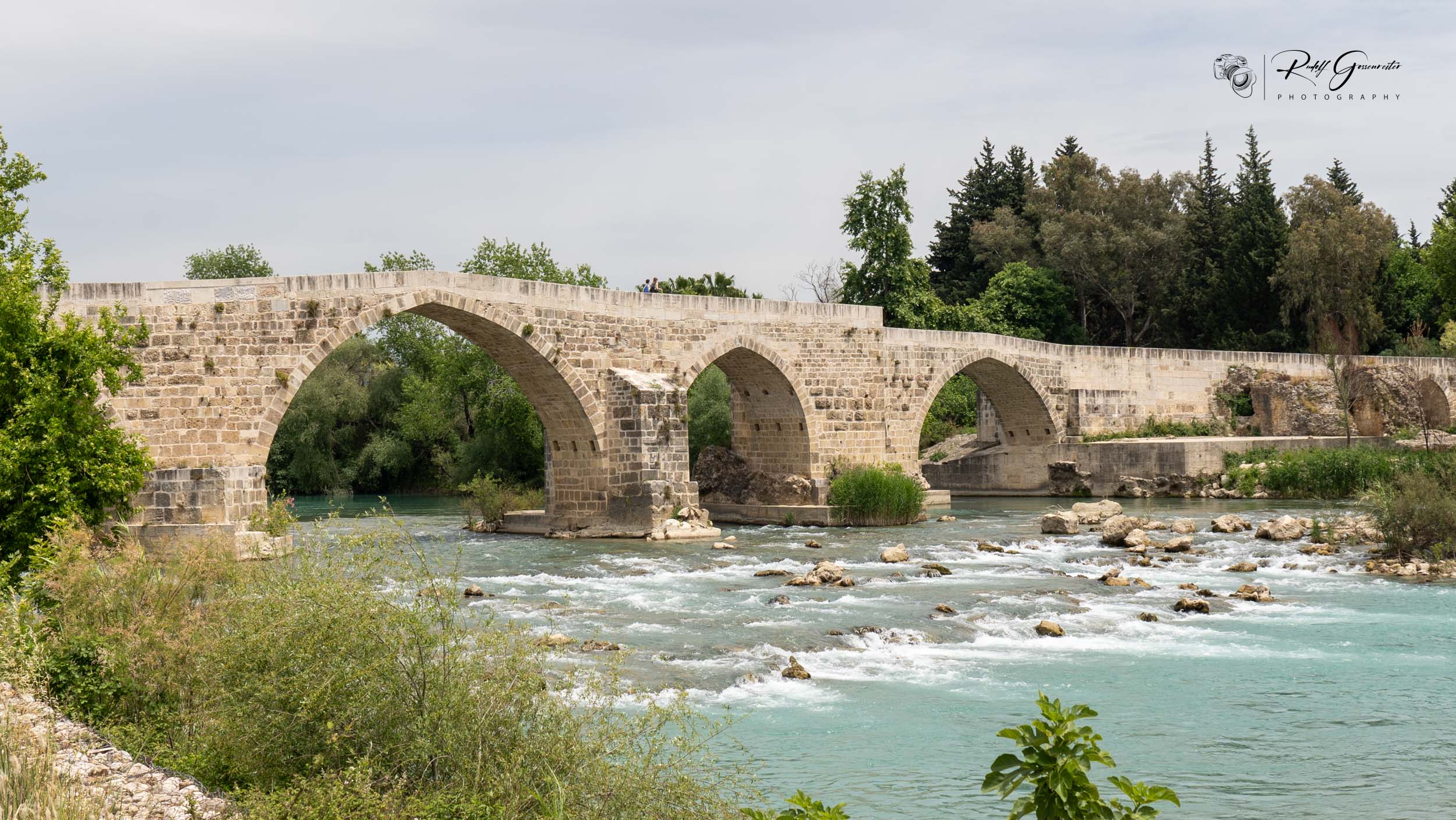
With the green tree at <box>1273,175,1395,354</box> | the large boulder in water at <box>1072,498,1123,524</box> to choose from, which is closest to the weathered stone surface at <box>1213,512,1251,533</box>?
the large boulder in water at <box>1072,498,1123,524</box>

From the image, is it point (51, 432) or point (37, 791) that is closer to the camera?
point (37, 791)

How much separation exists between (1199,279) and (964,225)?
28.9 feet

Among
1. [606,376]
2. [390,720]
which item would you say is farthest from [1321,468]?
[390,720]

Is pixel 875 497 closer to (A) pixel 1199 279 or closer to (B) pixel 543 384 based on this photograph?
(B) pixel 543 384

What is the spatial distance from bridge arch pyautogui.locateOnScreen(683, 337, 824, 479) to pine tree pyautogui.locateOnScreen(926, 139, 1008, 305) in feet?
72.3

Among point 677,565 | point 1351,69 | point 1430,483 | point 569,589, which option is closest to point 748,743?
point 569,589

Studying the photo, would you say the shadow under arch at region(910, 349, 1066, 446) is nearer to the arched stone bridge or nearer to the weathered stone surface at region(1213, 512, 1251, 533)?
the arched stone bridge

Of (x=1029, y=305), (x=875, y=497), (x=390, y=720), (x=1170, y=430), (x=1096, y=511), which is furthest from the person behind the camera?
(x=1029, y=305)

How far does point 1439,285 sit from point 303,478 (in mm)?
33360

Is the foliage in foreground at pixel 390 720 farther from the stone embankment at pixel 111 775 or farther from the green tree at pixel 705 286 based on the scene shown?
the green tree at pixel 705 286

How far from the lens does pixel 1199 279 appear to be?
4059cm

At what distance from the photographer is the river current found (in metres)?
7.03

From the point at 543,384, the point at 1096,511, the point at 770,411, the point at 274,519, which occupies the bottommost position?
the point at 1096,511

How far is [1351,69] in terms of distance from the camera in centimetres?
1980
